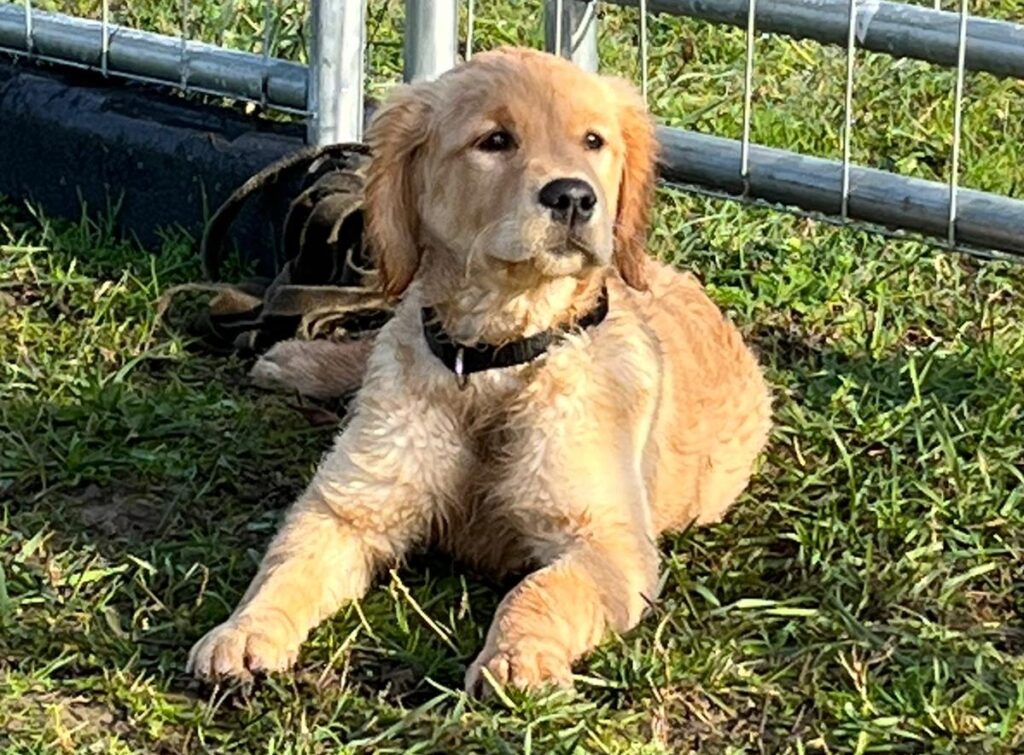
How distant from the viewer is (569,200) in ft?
12.6

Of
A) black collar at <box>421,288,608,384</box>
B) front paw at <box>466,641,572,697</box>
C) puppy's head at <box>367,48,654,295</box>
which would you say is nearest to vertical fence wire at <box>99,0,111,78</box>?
puppy's head at <box>367,48,654,295</box>

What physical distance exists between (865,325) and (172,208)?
6.30 feet

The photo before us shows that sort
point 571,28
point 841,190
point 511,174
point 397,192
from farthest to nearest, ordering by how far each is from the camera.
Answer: point 571,28 → point 841,190 → point 397,192 → point 511,174

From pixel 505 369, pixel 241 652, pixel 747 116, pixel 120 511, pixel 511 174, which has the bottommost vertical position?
pixel 120 511

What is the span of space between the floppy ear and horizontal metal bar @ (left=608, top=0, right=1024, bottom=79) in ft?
2.96

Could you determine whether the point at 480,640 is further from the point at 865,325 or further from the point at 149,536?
the point at 865,325

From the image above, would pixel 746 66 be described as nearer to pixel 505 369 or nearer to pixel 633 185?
pixel 633 185

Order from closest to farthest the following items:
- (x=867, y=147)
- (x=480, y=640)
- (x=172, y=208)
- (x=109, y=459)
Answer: (x=480, y=640) → (x=109, y=459) → (x=172, y=208) → (x=867, y=147)

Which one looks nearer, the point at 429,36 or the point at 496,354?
the point at 496,354

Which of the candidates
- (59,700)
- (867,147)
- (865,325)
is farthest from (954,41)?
(59,700)

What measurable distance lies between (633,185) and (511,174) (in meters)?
0.41

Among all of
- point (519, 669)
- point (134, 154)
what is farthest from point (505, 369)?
point (134, 154)

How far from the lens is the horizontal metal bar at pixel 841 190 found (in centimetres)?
490

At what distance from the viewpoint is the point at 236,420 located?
16.2 feet
